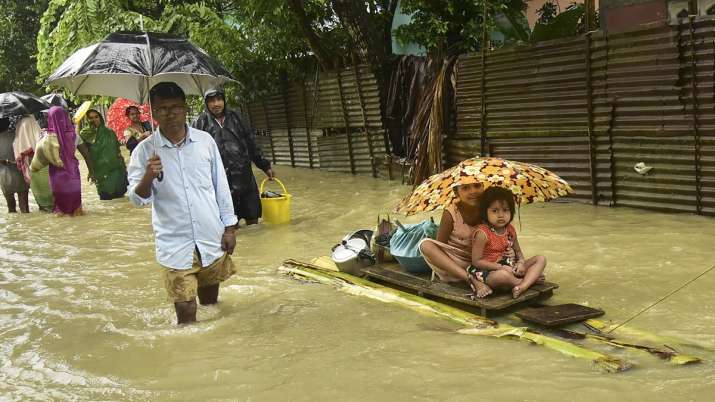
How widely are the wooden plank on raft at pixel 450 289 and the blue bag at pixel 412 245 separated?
0.09m

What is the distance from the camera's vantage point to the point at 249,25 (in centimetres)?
1404

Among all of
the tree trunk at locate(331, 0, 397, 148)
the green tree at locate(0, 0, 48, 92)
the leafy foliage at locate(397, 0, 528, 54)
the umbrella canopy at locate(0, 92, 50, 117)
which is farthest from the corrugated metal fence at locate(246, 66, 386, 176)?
the green tree at locate(0, 0, 48, 92)

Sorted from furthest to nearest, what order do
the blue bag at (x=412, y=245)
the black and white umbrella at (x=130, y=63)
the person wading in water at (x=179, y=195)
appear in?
the blue bag at (x=412, y=245)
the black and white umbrella at (x=130, y=63)
the person wading in water at (x=179, y=195)

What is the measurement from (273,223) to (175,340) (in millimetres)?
4286

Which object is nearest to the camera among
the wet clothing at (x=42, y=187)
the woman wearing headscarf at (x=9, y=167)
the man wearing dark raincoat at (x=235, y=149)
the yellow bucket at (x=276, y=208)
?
the man wearing dark raincoat at (x=235, y=149)

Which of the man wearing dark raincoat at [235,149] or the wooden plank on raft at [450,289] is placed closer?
the wooden plank on raft at [450,289]

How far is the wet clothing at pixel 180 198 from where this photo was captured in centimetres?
463

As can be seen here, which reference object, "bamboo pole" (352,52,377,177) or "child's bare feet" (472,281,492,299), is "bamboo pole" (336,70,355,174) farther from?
"child's bare feet" (472,281,492,299)

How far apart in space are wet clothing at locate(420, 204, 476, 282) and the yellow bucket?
399 cm

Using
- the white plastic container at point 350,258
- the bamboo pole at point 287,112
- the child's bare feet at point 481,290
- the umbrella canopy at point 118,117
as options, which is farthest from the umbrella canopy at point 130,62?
the bamboo pole at point 287,112

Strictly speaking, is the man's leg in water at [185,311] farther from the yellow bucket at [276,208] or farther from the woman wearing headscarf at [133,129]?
the woman wearing headscarf at [133,129]

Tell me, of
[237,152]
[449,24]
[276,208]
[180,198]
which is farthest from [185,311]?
[449,24]

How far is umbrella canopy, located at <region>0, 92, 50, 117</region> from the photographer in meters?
10.8

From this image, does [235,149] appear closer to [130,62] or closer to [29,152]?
[130,62]
